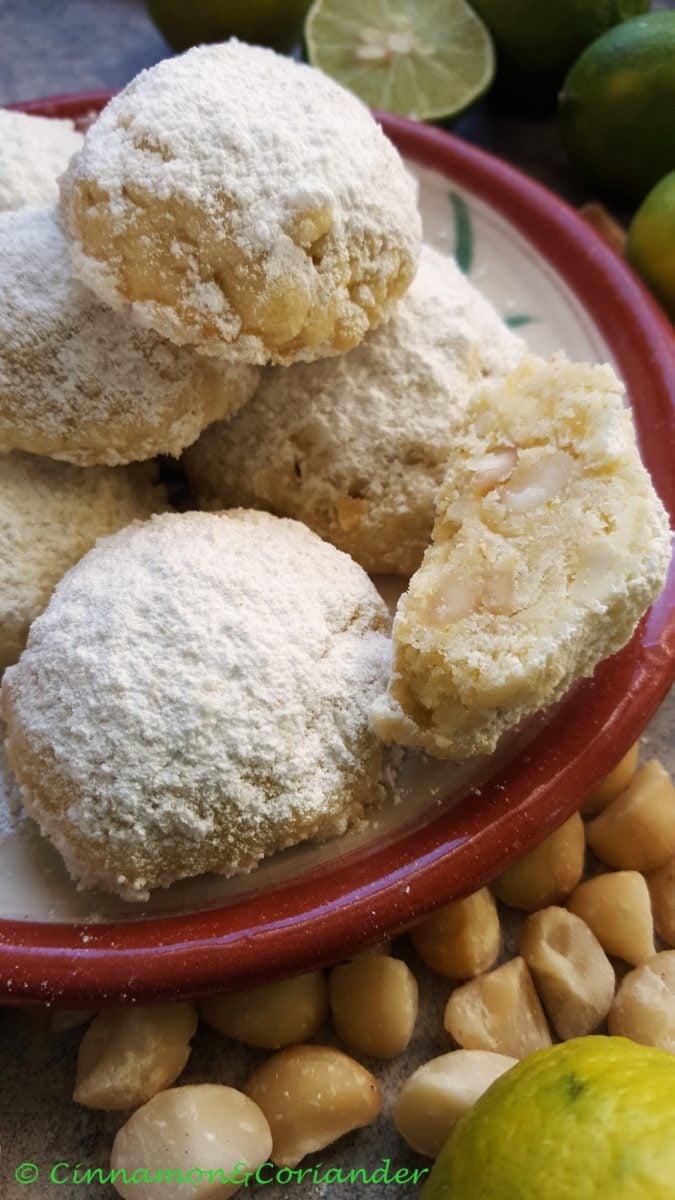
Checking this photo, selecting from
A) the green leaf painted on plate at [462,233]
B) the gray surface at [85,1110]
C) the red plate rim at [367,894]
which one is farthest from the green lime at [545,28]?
the gray surface at [85,1110]

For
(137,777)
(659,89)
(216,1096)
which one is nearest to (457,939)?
(216,1096)

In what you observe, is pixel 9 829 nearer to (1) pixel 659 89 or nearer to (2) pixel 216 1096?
(2) pixel 216 1096

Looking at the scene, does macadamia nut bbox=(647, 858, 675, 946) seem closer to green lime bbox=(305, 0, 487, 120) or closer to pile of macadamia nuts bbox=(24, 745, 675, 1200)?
pile of macadamia nuts bbox=(24, 745, 675, 1200)

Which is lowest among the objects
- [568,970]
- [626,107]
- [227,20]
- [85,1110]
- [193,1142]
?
[85,1110]

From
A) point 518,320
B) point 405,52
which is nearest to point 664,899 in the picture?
point 518,320

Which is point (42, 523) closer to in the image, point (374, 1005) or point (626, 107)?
point (374, 1005)

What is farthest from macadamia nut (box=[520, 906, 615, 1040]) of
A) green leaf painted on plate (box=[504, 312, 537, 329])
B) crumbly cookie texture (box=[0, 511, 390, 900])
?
green leaf painted on plate (box=[504, 312, 537, 329])

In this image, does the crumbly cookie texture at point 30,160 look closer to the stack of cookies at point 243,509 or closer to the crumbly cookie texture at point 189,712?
the stack of cookies at point 243,509
